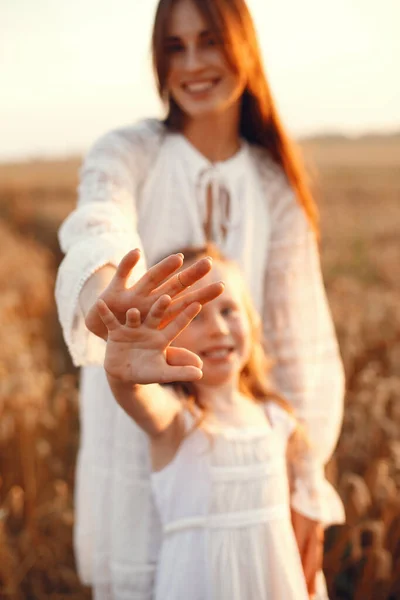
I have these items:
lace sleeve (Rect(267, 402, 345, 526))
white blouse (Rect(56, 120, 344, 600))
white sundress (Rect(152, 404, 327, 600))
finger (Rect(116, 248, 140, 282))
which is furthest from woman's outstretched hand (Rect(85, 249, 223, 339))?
lace sleeve (Rect(267, 402, 345, 526))

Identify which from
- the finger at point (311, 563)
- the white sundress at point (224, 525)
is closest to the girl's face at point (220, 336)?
the white sundress at point (224, 525)

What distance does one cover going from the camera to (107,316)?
133 centimetres

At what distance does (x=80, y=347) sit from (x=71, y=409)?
2095mm

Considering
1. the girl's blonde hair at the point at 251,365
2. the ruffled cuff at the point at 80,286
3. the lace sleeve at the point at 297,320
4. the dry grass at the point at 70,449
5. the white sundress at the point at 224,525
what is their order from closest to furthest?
the ruffled cuff at the point at 80,286 → the white sundress at the point at 224,525 → the girl's blonde hair at the point at 251,365 → the lace sleeve at the point at 297,320 → the dry grass at the point at 70,449

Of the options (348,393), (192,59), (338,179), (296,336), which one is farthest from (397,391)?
(338,179)

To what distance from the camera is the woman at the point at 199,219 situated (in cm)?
194

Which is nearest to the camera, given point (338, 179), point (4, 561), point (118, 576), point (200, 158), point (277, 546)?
point (277, 546)

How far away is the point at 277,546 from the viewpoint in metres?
1.76

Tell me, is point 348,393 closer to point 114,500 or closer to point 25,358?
point 25,358

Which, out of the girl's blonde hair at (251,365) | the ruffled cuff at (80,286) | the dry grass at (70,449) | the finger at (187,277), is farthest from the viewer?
the dry grass at (70,449)

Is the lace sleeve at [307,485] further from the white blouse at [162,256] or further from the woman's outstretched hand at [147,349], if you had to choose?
the woman's outstretched hand at [147,349]

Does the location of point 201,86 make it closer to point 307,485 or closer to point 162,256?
point 162,256

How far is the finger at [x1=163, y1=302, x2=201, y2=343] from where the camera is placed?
134 cm

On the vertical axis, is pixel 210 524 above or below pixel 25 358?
above
